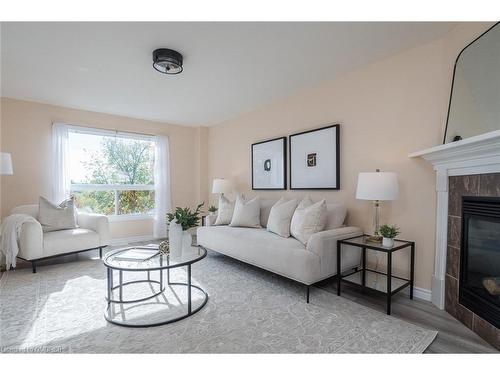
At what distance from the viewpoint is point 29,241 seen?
304 cm

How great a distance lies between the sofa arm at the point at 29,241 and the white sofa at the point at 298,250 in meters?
2.18

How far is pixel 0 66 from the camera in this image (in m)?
2.74

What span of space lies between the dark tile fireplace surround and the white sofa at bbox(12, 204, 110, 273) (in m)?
4.02

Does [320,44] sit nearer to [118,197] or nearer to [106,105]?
[106,105]

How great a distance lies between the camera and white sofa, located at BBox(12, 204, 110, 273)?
120 inches

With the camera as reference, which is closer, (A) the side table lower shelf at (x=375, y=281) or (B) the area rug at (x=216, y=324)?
(B) the area rug at (x=216, y=324)

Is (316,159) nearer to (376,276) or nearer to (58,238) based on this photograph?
(376,276)

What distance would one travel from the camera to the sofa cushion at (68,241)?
3.20m

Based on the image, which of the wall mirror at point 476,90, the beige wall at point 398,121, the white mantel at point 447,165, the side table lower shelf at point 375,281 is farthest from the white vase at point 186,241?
the wall mirror at point 476,90

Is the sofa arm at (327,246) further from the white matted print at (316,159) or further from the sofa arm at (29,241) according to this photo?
the sofa arm at (29,241)

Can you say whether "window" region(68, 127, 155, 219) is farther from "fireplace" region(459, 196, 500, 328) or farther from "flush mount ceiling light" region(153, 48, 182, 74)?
"fireplace" region(459, 196, 500, 328)

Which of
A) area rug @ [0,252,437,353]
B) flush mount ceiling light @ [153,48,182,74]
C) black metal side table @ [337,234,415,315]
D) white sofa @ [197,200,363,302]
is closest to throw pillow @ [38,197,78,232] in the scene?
area rug @ [0,252,437,353]
